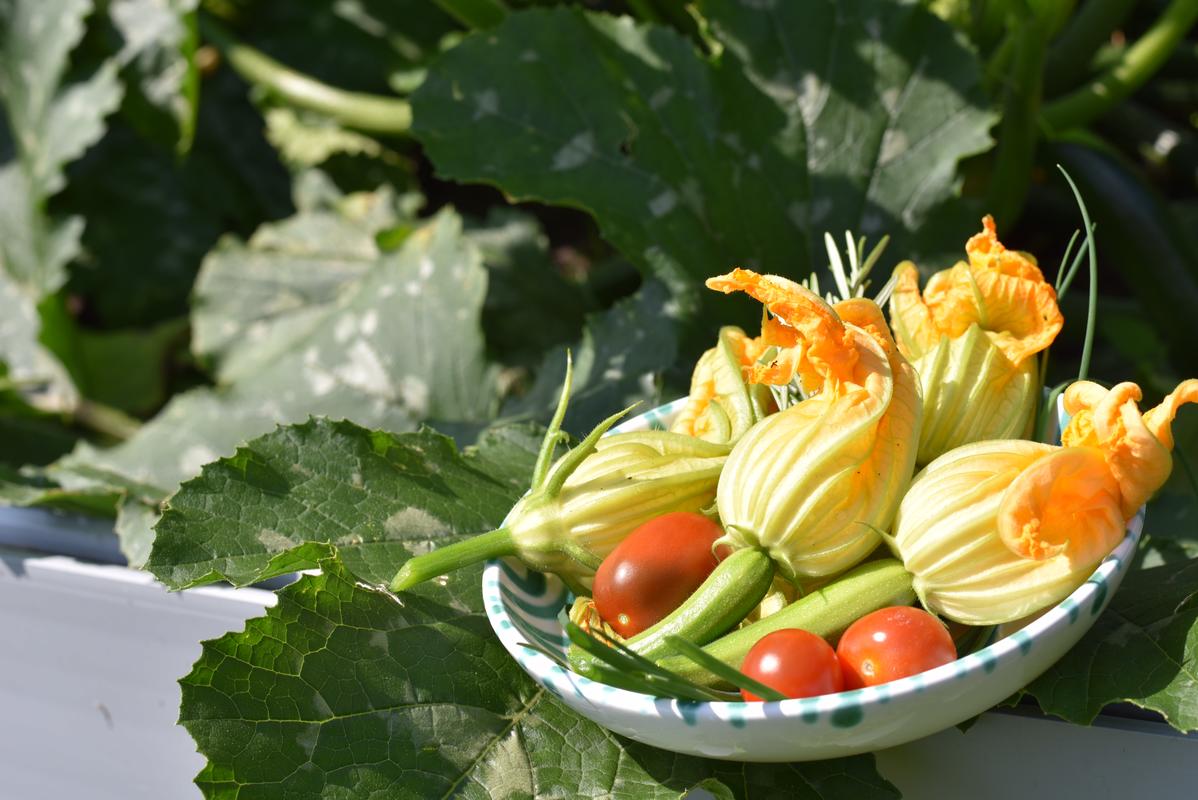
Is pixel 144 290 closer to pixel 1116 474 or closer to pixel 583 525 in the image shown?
pixel 583 525

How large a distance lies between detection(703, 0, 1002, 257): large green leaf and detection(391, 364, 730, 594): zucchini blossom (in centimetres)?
52

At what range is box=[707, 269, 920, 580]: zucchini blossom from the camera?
0.78 meters

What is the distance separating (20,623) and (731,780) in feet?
2.70

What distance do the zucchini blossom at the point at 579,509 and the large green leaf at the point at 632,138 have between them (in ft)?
1.55

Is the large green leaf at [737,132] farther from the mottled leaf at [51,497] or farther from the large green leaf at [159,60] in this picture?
the large green leaf at [159,60]

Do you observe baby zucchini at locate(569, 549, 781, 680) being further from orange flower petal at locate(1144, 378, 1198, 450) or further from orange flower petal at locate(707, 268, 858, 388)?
orange flower petal at locate(1144, 378, 1198, 450)

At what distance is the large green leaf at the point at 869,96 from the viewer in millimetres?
1300

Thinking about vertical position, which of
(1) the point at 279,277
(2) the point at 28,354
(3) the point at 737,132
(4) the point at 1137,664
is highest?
(3) the point at 737,132

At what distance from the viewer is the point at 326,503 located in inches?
40.5

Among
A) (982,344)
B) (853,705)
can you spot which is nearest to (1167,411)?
(982,344)

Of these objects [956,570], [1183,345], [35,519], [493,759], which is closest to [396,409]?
[35,519]

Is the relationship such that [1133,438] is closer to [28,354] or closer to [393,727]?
[393,727]

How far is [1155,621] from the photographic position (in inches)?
32.7

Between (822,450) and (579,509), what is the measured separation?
0.16 m
